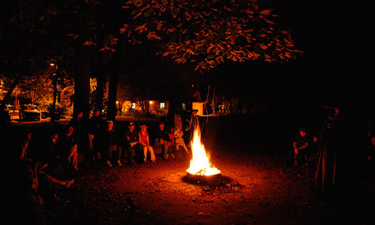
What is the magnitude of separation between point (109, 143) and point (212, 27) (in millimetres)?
6207

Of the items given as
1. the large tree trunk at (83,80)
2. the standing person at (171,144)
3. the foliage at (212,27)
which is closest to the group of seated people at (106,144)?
the large tree trunk at (83,80)

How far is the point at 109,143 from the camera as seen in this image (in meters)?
11.0

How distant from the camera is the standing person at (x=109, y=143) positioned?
433 inches

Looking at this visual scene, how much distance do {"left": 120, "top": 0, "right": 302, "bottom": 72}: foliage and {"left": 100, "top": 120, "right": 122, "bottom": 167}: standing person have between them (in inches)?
184

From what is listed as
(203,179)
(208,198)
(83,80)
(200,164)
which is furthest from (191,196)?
(83,80)

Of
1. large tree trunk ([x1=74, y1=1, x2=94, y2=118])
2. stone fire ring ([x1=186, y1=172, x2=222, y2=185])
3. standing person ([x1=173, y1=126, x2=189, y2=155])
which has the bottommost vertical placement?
stone fire ring ([x1=186, y1=172, x2=222, y2=185])

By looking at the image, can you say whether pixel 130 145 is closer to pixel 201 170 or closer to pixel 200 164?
pixel 200 164

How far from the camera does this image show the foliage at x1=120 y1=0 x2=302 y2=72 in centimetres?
659

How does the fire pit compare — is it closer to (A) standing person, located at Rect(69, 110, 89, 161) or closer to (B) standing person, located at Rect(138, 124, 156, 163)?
(B) standing person, located at Rect(138, 124, 156, 163)

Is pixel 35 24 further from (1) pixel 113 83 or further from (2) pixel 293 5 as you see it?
(1) pixel 113 83

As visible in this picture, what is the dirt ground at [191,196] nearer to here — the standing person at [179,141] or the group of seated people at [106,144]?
the group of seated people at [106,144]

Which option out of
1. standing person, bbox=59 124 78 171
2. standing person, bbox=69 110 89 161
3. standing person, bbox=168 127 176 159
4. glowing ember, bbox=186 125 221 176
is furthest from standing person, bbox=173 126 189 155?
standing person, bbox=59 124 78 171

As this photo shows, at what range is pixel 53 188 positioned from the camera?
6766 millimetres

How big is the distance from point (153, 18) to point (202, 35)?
1263 mm
